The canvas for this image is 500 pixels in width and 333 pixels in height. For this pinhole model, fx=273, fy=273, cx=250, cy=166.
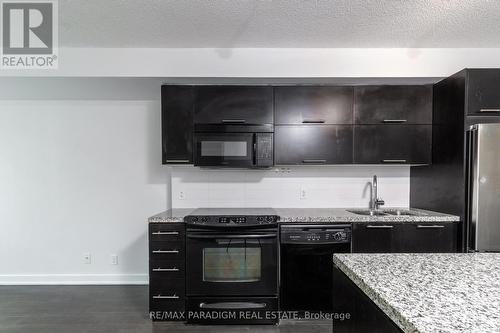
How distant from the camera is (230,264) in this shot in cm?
244

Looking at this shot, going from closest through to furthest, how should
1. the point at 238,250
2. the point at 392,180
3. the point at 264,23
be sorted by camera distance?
the point at 264,23 < the point at 238,250 < the point at 392,180

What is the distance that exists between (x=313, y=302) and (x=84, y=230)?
278cm

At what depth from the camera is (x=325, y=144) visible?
9.11ft

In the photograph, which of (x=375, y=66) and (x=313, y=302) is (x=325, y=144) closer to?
(x=375, y=66)

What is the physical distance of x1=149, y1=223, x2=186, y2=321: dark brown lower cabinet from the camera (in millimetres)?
2416

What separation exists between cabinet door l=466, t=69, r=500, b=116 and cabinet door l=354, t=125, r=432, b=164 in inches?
17.3

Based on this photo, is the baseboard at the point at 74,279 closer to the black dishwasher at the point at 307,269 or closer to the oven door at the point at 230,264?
the oven door at the point at 230,264

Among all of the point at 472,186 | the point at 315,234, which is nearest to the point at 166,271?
the point at 315,234

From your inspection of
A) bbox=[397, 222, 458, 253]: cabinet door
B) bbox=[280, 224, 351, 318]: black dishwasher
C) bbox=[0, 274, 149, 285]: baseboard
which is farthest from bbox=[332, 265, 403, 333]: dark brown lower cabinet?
bbox=[0, 274, 149, 285]: baseboard

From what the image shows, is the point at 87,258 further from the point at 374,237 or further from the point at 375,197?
the point at 375,197

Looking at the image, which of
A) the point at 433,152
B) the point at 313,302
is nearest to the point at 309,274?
the point at 313,302

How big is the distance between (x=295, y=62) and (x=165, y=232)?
2.07 meters

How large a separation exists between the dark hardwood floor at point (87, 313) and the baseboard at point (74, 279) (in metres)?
0.09

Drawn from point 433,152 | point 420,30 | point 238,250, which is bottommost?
point 238,250
